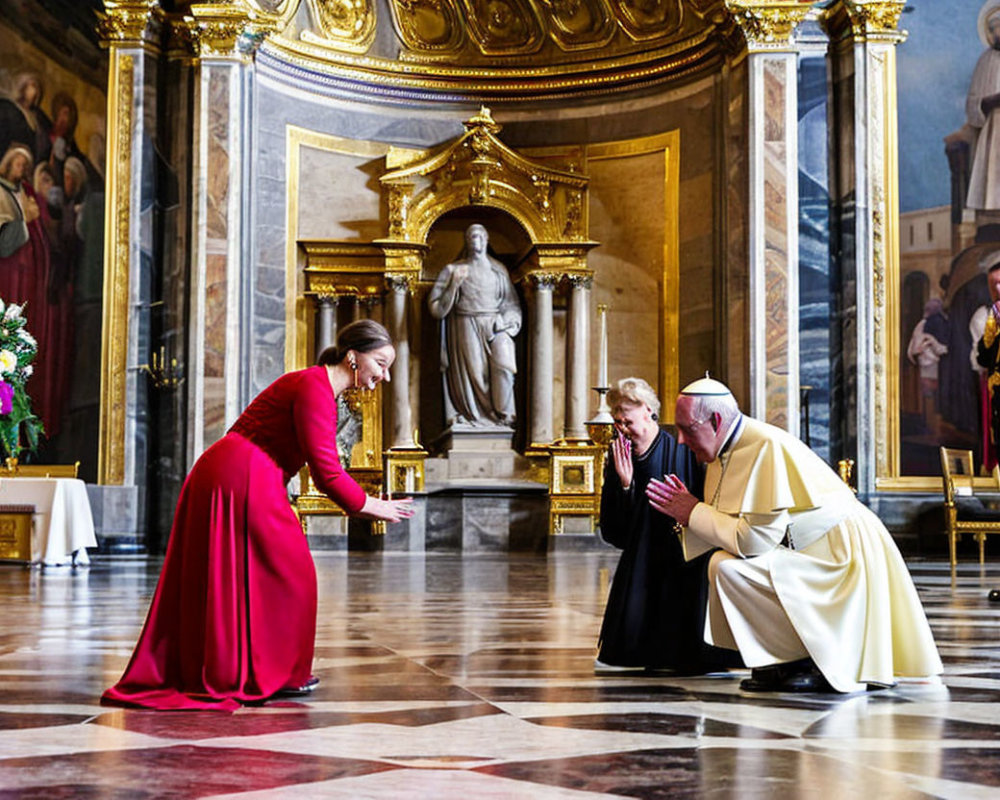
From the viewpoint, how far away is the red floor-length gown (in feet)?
13.9

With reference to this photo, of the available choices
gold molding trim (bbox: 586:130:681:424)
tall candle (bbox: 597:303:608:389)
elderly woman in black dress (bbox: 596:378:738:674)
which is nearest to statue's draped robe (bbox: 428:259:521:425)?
tall candle (bbox: 597:303:608:389)

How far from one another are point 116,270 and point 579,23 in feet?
20.3

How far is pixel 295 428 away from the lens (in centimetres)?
445

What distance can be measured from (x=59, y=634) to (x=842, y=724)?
382 cm

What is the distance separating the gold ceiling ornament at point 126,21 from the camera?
14.0 m

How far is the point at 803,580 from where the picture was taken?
4.47 m

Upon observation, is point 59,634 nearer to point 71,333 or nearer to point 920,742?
point 920,742

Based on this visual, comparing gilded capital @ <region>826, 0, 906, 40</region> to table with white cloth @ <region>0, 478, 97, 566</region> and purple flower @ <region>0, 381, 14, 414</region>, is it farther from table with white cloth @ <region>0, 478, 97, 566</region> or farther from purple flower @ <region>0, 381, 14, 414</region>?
purple flower @ <region>0, 381, 14, 414</region>

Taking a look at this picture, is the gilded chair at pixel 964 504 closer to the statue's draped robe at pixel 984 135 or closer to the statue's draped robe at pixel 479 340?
the statue's draped robe at pixel 984 135

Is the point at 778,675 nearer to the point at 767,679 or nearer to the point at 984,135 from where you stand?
the point at 767,679

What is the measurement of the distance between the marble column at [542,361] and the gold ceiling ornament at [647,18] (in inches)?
118

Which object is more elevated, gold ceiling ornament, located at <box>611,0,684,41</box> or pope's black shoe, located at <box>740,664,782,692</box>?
gold ceiling ornament, located at <box>611,0,684,41</box>

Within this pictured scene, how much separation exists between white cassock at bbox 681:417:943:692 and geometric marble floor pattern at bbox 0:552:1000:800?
142 millimetres

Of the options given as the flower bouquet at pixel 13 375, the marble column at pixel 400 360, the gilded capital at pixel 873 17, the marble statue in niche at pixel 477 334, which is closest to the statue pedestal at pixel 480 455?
the marble statue in niche at pixel 477 334
